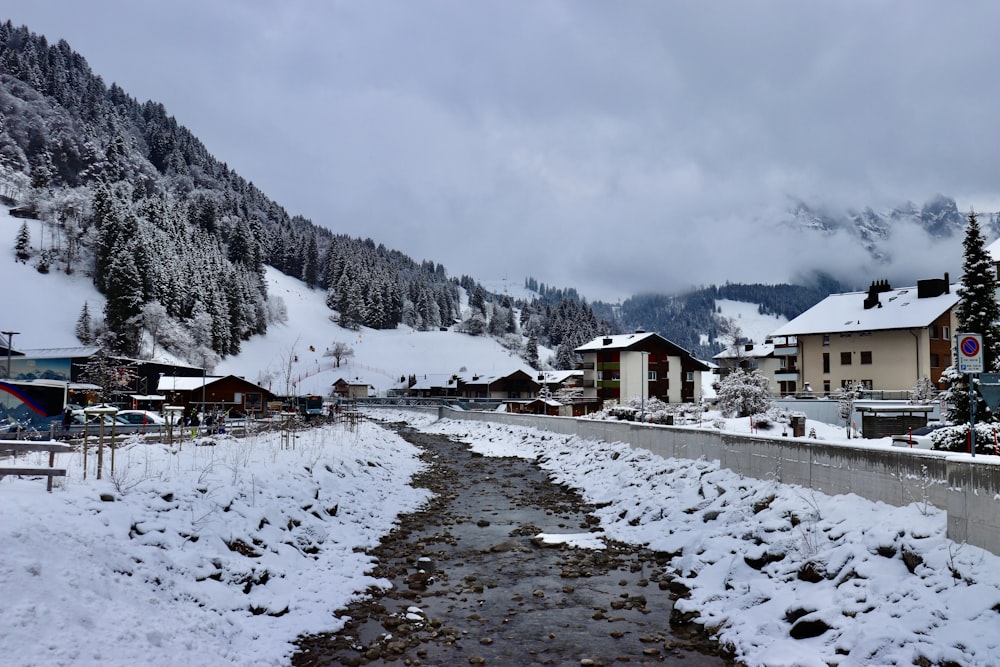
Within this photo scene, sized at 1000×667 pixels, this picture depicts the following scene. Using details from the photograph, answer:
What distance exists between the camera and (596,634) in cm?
1129

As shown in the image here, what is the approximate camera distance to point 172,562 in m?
11.0

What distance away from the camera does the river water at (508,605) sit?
10367mm

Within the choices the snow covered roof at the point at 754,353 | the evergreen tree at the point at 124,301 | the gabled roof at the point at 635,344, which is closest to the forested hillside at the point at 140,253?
the evergreen tree at the point at 124,301

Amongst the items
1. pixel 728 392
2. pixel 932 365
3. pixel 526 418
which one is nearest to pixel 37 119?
pixel 526 418

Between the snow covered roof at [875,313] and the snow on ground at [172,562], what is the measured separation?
201ft

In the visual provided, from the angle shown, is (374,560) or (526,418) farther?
(526,418)

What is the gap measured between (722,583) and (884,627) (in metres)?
4.30

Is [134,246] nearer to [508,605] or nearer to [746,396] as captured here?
[746,396]

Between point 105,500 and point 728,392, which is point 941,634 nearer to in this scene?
point 105,500

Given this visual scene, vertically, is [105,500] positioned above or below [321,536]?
above

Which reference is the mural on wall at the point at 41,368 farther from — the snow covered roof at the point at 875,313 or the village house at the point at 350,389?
the snow covered roof at the point at 875,313

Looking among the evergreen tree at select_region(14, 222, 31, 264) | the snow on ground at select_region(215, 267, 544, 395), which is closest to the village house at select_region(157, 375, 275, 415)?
the snow on ground at select_region(215, 267, 544, 395)

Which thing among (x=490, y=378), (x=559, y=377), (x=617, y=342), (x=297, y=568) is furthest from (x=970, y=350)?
(x=490, y=378)

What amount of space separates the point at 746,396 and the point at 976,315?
25.6 meters
